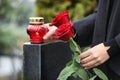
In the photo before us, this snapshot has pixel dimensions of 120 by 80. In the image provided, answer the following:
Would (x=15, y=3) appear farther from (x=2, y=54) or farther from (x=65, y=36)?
(x=65, y=36)

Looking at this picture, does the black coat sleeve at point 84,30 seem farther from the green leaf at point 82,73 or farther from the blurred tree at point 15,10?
the blurred tree at point 15,10

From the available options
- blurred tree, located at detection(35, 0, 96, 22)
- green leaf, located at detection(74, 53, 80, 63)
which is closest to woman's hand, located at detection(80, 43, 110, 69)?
green leaf, located at detection(74, 53, 80, 63)

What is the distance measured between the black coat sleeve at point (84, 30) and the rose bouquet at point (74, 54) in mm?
359

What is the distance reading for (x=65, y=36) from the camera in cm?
260

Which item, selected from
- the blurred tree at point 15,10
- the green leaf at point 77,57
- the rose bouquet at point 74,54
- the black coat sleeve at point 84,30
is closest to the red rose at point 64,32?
the rose bouquet at point 74,54

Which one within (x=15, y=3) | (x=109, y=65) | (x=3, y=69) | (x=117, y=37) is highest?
(x=117, y=37)

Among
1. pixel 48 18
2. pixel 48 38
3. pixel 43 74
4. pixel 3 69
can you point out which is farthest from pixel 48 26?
pixel 3 69

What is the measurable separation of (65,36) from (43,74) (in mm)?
410

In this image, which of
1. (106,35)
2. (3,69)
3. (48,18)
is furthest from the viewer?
(3,69)

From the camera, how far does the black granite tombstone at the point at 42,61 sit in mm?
2883

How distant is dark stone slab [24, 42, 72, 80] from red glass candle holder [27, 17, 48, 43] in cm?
5

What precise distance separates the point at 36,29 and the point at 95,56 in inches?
19.1

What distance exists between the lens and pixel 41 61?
9.48 ft

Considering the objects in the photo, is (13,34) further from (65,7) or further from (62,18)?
(62,18)
